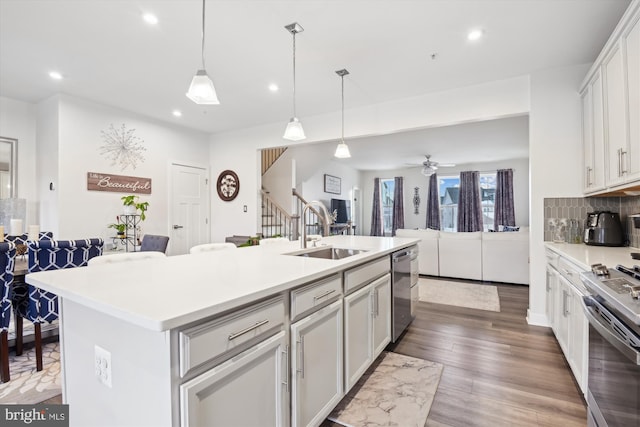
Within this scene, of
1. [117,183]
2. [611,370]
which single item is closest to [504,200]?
[611,370]

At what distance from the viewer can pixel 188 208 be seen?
5578 mm

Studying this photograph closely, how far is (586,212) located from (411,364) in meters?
2.35

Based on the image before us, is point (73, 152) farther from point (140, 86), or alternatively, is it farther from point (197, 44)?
point (197, 44)

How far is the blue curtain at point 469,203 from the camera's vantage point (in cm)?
924

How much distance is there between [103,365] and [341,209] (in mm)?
8533

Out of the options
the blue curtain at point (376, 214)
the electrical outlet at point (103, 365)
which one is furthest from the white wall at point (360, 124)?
the blue curtain at point (376, 214)

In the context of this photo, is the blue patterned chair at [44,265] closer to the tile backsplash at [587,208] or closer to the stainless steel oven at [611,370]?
the stainless steel oven at [611,370]

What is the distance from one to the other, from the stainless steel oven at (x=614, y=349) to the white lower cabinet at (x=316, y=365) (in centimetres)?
116

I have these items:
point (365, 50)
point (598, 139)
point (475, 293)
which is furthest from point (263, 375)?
point (475, 293)

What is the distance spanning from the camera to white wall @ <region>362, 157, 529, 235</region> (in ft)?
28.5

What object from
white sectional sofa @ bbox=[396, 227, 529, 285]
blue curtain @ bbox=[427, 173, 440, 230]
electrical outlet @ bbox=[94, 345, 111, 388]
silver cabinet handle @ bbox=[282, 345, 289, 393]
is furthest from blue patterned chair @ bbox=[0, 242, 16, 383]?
blue curtain @ bbox=[427, 173, 440, 230]

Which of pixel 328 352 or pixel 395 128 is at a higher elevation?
pixel 395 128

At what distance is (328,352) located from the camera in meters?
1.67

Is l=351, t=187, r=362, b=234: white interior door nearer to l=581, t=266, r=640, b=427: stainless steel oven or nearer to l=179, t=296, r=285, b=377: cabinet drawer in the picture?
l=581, t=266, r=640, b=427: stainless steel oven
